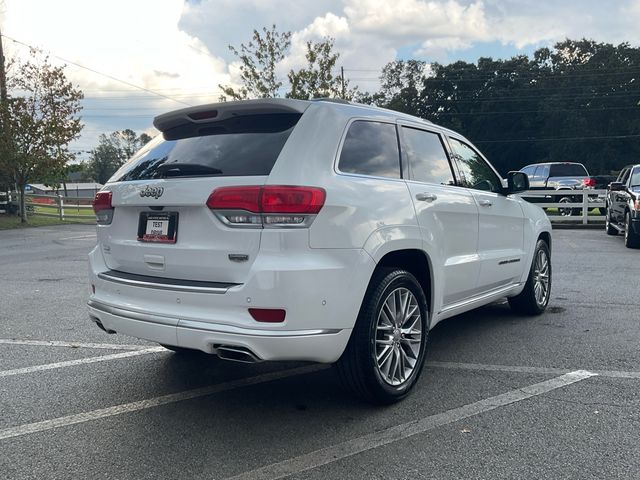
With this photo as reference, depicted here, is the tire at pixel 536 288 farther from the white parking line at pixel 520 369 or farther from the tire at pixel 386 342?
the tire at pixel 386 342

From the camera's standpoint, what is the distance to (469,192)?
478 cm

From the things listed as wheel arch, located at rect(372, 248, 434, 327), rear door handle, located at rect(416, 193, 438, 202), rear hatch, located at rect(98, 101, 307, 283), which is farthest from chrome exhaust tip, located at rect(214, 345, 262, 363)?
rear door handle, located at rect(416, 193, 438, 202)

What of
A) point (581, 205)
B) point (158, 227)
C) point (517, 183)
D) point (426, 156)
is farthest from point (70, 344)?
point (581, 205)

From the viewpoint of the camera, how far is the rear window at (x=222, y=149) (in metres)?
3.31

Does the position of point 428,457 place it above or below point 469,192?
below

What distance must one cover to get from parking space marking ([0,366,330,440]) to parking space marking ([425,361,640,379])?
37.6 inches

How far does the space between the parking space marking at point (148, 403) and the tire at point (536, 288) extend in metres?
2.58

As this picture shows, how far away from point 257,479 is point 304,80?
2389 cm

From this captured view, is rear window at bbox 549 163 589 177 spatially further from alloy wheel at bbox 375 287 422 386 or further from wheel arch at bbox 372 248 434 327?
alloy wheel at bbox 375 287 422 386

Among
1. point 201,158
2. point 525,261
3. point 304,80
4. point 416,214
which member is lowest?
point 525,261

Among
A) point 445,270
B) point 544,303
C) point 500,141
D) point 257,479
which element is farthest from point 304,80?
point 500,141

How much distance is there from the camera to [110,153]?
132 metres

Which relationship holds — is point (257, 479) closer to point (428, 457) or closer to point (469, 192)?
point (428, 457)

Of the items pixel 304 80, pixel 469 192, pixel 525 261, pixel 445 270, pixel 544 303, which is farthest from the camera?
pixel 304 80
